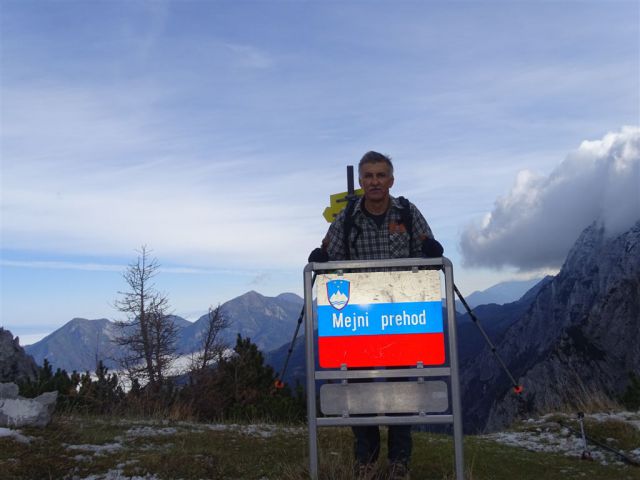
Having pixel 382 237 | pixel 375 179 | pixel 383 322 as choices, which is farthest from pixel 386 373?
pixel 375 179

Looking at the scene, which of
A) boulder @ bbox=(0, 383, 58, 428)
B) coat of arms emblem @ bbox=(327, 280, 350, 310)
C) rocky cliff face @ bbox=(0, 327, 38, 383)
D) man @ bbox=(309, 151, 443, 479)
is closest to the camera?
coat of arms emblem @ bbox=(327, 280, 350, 310)

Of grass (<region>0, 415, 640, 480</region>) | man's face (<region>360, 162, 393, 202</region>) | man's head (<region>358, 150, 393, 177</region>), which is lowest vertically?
grass (<region>0, 415, 640, 480</region>)

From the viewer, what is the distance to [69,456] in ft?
20.3

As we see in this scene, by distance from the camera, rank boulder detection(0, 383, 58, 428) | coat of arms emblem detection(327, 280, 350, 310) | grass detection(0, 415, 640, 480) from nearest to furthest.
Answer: coat of arms emblem detection(327, 280, 350, 310) → grass detection(0, 415, 640, 480) → boulder detection(0, 383, 58, 428)

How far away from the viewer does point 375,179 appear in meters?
5.37

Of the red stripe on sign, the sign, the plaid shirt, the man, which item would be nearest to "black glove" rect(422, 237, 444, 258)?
the man

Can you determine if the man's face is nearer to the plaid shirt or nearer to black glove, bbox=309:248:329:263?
the plaid shirt

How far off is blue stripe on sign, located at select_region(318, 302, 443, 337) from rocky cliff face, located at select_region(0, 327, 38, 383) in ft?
66.3

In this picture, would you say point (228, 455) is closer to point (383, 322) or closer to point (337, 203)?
point (383, 322)

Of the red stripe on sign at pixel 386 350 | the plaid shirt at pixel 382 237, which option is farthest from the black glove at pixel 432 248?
the red stripe on sign at pixel 386 350

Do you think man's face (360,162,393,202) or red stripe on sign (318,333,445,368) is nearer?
red stripe on sign (318,333,445,368)

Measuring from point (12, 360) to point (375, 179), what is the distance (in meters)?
21.4

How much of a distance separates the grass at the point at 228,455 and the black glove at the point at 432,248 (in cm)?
174

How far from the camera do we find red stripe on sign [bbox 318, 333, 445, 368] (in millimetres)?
4832
